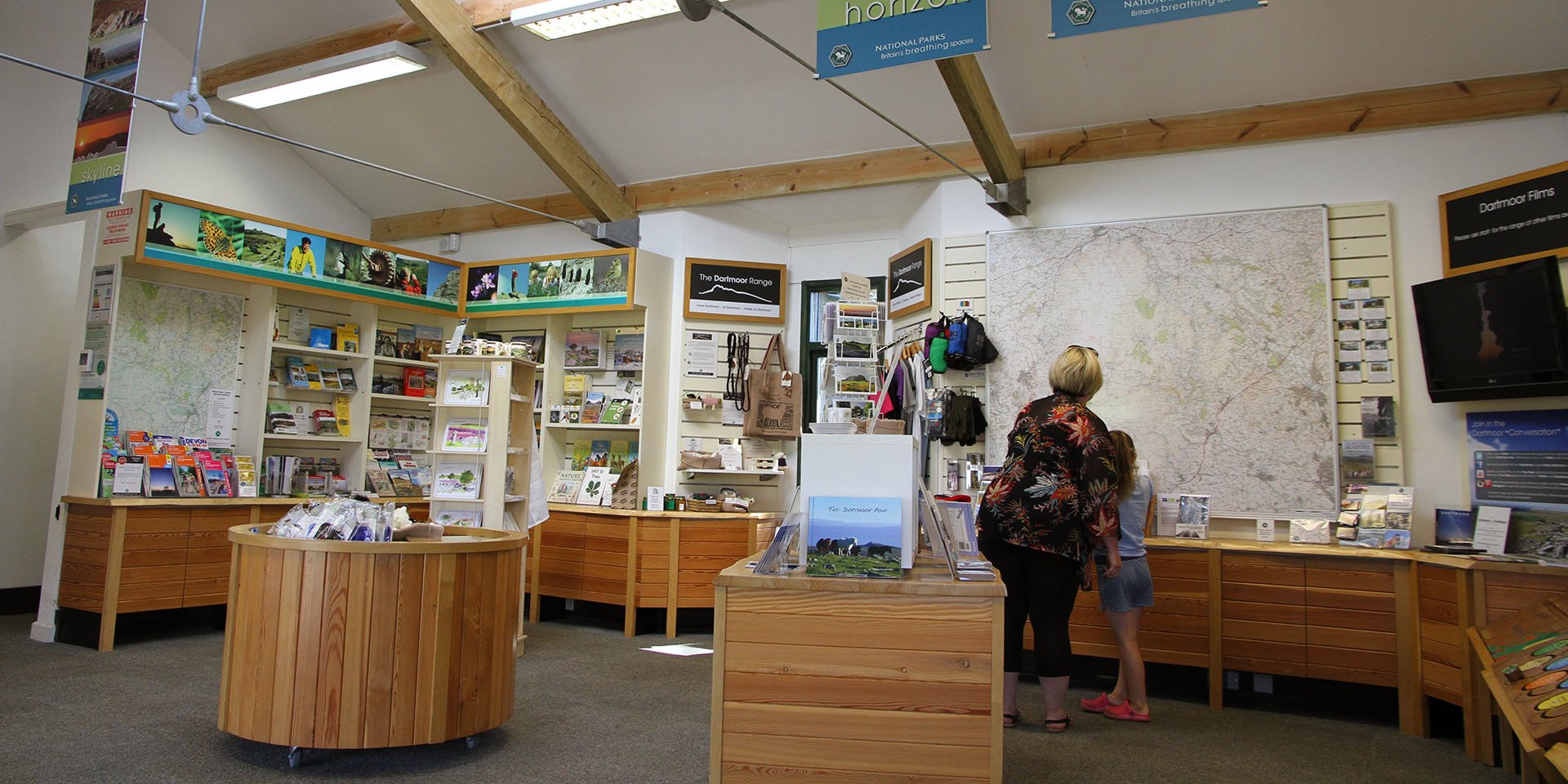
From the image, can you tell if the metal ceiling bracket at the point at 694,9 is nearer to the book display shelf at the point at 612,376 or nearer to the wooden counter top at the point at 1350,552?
the book display shelf at the point at 612,376

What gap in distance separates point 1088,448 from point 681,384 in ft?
14.2

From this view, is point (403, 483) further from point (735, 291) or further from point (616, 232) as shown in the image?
point (735, 291)

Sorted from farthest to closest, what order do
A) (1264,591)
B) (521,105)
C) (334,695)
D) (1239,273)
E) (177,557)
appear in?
(521,105) < (177,557) < (1239,273) < (1264,591) < (334,695)

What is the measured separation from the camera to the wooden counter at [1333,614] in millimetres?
4113

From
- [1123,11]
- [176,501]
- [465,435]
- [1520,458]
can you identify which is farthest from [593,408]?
[1520,458]

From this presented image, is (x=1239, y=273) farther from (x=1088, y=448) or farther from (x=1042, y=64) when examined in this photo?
(x=1088, y=448)

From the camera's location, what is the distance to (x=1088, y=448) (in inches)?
146

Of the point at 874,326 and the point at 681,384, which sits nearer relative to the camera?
the point at 874,326

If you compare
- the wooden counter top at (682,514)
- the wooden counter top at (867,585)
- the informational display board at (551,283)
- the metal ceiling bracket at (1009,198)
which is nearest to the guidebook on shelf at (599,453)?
the wooden counter top at (682,514)

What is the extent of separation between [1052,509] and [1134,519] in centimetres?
118

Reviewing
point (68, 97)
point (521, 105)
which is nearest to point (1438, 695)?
point (521, 105)

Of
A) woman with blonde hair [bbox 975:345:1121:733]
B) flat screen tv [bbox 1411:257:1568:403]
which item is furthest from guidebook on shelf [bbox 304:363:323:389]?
flat screen tv [bbox 1411:257:1568:403]

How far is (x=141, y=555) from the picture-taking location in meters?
5.83

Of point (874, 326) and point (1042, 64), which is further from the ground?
point (1042, 64)
